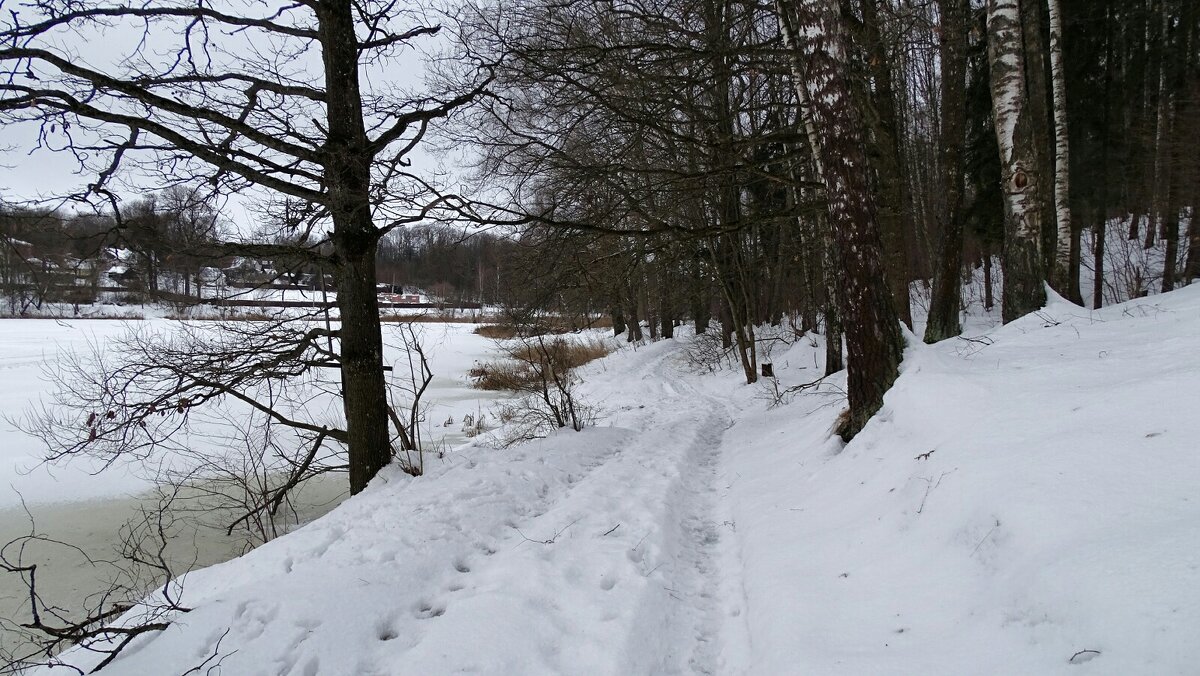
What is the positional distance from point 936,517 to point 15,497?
11311 millimetres

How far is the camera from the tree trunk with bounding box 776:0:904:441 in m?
4.66

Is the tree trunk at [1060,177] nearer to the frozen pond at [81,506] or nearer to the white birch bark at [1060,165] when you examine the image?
the white birch bark at [1060,165]

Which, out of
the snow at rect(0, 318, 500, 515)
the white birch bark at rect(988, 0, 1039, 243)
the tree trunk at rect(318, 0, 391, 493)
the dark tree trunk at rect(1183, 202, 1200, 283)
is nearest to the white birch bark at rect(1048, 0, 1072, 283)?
the white birch bark at rect(988, 0, 1039, 243)

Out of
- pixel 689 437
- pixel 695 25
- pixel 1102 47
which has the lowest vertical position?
pixel 689 437

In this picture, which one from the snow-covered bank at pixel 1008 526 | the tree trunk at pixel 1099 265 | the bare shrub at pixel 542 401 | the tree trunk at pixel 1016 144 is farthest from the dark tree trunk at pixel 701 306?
the snow-covered bank at pixel 1008 526

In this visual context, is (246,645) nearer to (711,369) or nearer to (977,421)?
(977,421)

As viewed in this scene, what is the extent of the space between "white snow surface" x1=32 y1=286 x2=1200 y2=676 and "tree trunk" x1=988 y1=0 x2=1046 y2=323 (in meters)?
1.08

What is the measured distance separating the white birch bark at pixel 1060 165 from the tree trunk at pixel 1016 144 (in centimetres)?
329

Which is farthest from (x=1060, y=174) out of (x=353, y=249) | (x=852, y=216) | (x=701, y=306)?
(x=353, y=249)

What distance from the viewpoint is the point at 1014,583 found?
207 cm

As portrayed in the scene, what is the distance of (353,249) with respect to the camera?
19.2 feet

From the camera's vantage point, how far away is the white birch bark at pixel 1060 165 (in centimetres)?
865

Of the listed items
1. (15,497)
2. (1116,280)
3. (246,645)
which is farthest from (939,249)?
(15,497)

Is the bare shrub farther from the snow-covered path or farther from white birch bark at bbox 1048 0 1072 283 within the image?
white birch bark at bbox 1048 0 1072 283
